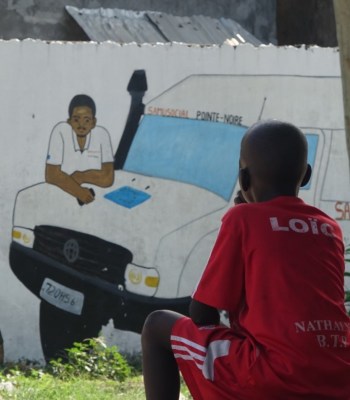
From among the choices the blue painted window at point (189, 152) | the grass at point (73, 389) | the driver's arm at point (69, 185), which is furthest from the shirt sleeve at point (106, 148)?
the grass at point (73, 389)

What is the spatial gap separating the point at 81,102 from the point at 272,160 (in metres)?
3.66

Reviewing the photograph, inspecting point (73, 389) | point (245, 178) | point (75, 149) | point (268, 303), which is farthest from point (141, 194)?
point (268, 303)

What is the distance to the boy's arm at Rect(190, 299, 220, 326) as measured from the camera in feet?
9.72

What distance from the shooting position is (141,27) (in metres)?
10.3

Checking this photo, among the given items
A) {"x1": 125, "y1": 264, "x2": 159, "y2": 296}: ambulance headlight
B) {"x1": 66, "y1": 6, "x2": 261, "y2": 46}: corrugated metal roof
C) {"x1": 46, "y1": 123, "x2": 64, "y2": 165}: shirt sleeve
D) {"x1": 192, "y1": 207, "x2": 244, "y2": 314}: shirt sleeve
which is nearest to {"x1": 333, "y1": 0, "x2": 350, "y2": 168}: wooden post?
{"x1": 192, "y1": 207, "x2": 244, "y2": 314}: shirt sleeve

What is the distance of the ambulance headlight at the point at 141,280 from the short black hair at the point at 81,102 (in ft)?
3.45

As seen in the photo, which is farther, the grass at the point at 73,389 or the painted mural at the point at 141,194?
the painted mural at the point at 141,194

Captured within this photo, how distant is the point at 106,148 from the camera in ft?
21.3

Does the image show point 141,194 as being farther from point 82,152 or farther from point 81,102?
point 81,102

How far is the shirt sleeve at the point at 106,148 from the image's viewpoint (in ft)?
21.3

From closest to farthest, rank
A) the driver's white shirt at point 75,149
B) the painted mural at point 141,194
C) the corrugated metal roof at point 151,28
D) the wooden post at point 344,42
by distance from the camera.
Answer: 1. the wooden post at point 344,42
2. the painted mural at point 141,194
3. the driver's white shirt at point 75,149
4. the corrugated metal roof at point 151,28

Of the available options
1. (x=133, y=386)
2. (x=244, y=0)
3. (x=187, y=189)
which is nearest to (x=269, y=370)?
(x=133, y=386)

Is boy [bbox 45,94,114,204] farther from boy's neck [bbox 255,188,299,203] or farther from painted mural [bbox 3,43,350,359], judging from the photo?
boy's neck [bbox 255,188,299,203]

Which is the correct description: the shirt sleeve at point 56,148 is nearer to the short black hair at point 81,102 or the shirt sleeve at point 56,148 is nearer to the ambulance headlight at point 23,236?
the short black hair at point 81,102
